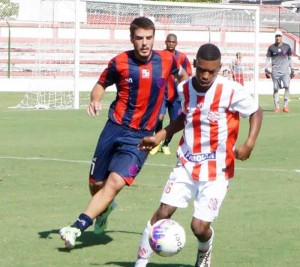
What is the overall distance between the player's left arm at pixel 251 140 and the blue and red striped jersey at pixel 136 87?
1.51m

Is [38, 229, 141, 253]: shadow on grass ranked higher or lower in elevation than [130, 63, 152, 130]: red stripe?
lower

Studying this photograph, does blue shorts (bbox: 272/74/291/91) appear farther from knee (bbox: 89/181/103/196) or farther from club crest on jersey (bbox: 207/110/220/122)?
club crest on jersey (bbox: 207/110/220/122)

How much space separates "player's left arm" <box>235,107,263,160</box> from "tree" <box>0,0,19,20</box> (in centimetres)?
3968

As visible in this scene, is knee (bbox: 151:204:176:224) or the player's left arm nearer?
the player's left arm

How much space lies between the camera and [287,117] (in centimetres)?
2597

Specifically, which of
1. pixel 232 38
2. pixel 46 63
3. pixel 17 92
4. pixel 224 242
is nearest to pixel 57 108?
pixel 46 63

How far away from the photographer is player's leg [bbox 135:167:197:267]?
7762 mm

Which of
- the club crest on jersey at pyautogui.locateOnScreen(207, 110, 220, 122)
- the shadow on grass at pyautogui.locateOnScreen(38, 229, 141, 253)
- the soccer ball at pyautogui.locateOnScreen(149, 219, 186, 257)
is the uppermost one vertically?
the club crest on jersey at pyautogui.locateOnScreen(207, 110, 220, 122)

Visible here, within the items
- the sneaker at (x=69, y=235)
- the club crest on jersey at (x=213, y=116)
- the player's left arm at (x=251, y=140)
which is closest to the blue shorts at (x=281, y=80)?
the sneaker at (x=69, y=235)

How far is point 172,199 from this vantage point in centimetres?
777

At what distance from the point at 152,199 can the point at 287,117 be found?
14536mm

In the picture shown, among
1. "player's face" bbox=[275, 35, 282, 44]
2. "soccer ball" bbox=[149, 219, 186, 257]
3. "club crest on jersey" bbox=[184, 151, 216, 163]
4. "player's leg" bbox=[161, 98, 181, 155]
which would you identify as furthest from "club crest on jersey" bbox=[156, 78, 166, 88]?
"player's face" bbox=[275, 35, 282, 44]

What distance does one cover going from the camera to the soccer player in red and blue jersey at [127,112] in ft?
29.7

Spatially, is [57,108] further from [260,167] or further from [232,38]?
[260,167]
